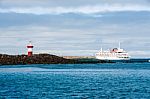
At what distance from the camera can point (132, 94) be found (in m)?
49.6

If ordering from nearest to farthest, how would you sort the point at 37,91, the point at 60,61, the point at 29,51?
1. the point at 37,91
2. the point at 29,51
3. the point at 60,61

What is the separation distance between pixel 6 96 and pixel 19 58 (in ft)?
454

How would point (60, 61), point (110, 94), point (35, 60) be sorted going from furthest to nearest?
point (60, 61)
point (35, 60)
point (110, 94)

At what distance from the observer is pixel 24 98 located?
Result: 150 ft

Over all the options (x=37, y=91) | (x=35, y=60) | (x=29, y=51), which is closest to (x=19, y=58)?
(x=35, y=60)

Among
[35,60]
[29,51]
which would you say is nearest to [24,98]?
[29,51]

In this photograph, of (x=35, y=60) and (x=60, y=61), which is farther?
(x=60, y=61)

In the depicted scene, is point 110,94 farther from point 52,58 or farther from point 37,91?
point 52,58

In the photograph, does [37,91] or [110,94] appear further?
[37,91]

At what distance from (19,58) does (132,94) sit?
13796 cm

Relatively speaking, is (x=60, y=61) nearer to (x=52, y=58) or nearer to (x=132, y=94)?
(x=52, y=58)

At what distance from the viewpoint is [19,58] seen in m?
185

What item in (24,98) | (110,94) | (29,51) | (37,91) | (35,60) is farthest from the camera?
(35,60)

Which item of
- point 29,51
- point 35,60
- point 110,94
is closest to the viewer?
point 110,94
